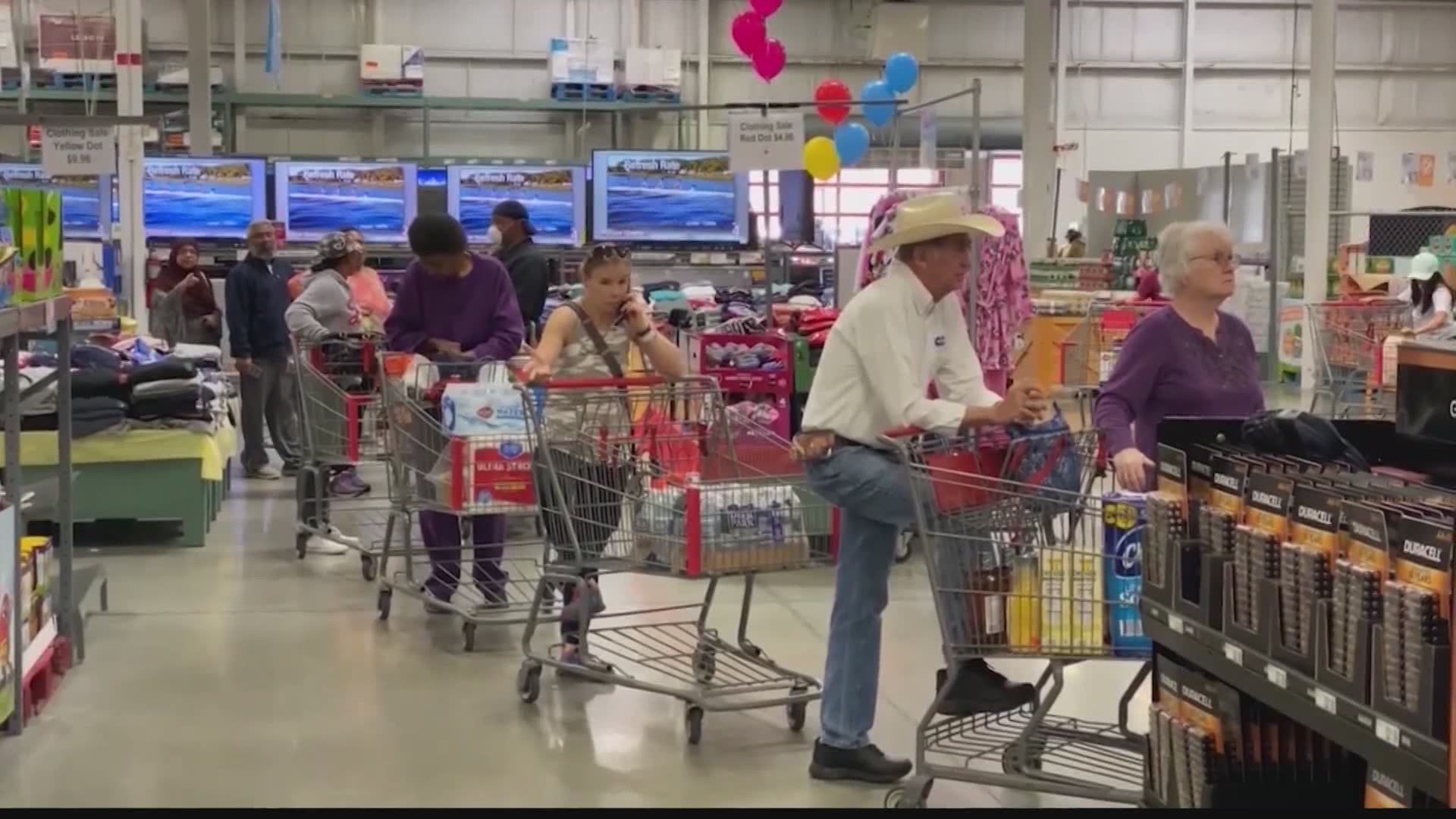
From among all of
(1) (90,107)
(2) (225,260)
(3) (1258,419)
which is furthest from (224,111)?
(3) (1258,419)

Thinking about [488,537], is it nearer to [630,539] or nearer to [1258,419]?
[630,539]

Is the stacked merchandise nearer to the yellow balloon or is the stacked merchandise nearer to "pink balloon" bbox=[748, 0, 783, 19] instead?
the yellow balloon

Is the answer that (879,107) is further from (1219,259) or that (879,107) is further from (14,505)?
(14,505)

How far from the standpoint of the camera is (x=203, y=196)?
15.4 m

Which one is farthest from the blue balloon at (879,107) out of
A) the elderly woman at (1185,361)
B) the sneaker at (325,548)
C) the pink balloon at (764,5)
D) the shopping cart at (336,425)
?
the elderly woman at (1185,361)

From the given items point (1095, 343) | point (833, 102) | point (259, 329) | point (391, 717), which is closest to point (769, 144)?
point (833, 102)

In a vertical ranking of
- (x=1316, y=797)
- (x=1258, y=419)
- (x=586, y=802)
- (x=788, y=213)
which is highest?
(x=788, y=213)

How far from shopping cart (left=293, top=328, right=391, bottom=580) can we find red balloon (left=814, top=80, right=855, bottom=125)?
127 inches

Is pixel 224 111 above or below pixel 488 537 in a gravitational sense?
above

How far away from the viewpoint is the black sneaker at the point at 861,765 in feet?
15.3

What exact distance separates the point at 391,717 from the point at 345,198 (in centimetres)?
1080

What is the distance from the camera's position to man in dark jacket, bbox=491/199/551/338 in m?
→ 9.16

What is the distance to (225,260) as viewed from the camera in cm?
1603

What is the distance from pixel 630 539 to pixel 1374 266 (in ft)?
41.0
